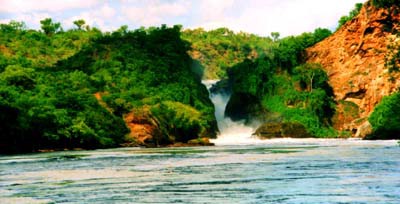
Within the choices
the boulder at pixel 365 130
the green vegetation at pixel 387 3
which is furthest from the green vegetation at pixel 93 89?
the green vegetation at pixel 387 3

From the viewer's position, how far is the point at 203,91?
548 feet

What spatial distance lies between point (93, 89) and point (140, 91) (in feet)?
37.4

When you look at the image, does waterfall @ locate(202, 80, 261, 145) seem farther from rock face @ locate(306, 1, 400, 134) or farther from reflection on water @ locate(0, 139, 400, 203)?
reflection on water @ locate(0, 139, 400, 203)

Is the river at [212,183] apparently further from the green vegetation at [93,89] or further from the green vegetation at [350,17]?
the green vegetation at [350,17]

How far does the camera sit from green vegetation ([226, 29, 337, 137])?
6294 inches

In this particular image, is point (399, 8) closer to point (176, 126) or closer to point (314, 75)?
point (176, 126)

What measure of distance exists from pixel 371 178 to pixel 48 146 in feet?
220

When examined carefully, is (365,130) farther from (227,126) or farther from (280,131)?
(227,126)

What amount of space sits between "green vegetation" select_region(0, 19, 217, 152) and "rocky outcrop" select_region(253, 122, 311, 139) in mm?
11323

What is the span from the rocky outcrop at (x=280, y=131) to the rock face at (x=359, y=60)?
12883mm

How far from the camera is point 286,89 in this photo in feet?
553

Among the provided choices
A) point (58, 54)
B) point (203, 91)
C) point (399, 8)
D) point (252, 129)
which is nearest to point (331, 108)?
point (252, 129)

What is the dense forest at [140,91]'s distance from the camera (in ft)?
340

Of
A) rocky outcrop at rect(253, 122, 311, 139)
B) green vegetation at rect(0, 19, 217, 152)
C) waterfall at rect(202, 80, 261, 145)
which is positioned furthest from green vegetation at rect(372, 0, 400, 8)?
waterfall at rect(202, 80, 261, 145)
